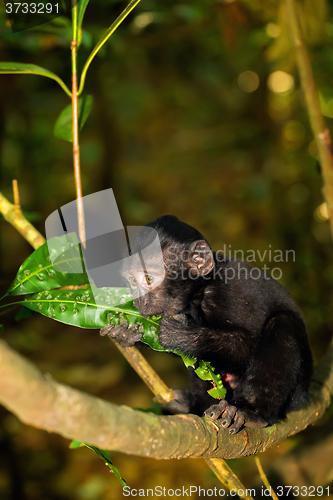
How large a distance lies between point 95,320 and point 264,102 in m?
9.08

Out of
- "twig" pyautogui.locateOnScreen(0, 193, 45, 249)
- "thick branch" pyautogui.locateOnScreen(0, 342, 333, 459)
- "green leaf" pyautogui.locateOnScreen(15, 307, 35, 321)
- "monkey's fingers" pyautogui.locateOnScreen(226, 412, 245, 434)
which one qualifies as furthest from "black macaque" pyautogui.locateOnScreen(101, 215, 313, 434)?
"thick branch" pyautogui.locateOnScreen(0, 342, 333, 459)

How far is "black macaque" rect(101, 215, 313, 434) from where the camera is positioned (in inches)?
112

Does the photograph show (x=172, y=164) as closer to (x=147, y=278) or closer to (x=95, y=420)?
(x=147, y=278)

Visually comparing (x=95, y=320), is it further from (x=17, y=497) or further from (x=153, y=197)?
(x=153, y=197)

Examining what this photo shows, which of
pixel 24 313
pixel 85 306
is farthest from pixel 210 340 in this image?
pixel 24 313

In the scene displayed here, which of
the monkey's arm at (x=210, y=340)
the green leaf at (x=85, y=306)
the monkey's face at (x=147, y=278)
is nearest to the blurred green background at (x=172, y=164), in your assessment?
the monkey's arm at (x=210, y=340)

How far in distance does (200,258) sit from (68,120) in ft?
4.49

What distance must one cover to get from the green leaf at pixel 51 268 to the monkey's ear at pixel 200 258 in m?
1.19

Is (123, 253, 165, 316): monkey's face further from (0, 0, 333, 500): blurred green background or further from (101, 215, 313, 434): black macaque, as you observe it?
(0, 0, 333, 500): blurred green background

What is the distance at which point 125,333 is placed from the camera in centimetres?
270

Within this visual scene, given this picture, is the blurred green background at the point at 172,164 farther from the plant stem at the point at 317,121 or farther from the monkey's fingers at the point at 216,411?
the monkey's fingers at the point at 216,411

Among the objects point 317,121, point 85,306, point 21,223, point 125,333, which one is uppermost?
point 317,121

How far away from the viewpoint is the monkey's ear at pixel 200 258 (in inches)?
132

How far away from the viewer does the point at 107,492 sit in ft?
20.2
